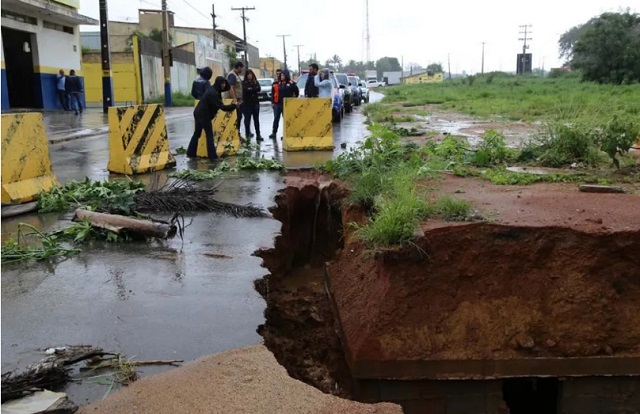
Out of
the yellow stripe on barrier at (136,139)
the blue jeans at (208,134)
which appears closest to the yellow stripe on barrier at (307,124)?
the blue jeans at (208,134)

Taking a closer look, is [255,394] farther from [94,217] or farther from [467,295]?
[94,217]

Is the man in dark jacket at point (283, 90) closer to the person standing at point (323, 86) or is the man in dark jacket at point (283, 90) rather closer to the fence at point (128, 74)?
the person standing at point (323, 86)

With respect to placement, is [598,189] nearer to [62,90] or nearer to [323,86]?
[323,86]

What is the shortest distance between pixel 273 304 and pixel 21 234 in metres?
2.74

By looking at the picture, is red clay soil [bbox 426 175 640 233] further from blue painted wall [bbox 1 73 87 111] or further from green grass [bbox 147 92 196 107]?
green grass [bbox 147 92 196 107]

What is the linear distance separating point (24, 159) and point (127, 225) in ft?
8.52

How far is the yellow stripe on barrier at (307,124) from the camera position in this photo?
12.9 meters

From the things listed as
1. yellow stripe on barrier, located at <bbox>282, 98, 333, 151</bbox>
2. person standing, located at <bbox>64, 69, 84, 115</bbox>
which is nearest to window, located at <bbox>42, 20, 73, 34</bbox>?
person standing, located at <bbox>64, 69, 84, 115</bbox>

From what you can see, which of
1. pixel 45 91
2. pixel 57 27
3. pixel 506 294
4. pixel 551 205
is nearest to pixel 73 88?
pixel 45 91

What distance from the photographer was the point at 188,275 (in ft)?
17.1

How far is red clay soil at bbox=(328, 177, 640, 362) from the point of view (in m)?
5.38

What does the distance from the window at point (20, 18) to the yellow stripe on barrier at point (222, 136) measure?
14.5 meters

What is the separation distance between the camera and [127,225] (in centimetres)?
617

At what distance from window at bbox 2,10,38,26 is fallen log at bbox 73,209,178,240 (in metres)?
19.4
